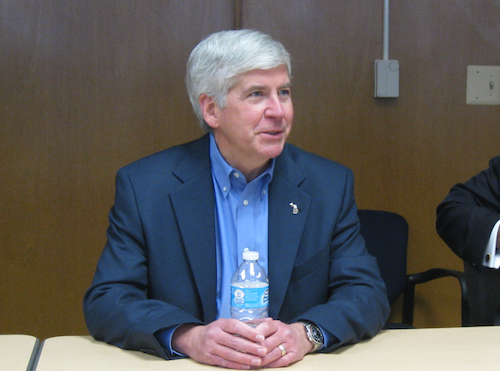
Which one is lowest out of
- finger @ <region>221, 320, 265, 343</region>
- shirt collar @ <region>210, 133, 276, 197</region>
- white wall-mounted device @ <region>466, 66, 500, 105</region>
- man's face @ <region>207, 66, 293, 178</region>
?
finger @ <region>221, 320, 265, 343</region>

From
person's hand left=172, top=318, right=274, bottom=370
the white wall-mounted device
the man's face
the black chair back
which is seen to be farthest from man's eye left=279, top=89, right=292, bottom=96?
the white wall-mounted device

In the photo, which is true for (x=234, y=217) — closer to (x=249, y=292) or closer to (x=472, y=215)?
(x=249, y=292)

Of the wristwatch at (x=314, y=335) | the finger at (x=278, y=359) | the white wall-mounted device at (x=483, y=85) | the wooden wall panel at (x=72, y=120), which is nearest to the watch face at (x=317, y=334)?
the wristwatch at (x=314, y=335)

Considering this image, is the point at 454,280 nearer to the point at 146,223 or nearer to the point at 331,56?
the point at 331,56

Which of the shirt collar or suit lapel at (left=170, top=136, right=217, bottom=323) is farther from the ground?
the shirt collar

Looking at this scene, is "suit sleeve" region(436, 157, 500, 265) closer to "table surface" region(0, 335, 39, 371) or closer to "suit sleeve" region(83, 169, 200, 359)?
"suit sleeve" region(83, 169, 200, 359)

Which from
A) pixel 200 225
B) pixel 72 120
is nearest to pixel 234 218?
pixel 200 225

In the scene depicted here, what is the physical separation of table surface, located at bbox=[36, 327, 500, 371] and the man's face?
0.69 meters

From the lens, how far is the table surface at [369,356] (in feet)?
4.81

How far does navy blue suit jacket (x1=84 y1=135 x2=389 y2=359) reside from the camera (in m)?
1.81

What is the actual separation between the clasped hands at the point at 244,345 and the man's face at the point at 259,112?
62 centimetres

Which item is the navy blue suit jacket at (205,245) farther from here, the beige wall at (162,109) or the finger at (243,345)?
the beige wall at (162,109)

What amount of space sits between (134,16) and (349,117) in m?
1.29

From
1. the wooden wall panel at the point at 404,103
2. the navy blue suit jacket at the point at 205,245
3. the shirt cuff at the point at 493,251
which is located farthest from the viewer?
the wooden wall panel at the point at 404,103
